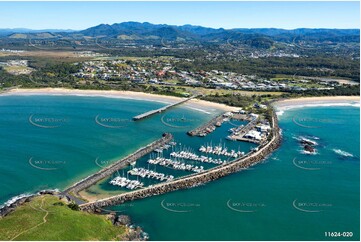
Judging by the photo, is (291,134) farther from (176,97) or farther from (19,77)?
(19,77)

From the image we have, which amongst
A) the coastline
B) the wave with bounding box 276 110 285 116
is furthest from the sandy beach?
the coastline

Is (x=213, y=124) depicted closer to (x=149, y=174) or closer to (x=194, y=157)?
(x=194, y=157)

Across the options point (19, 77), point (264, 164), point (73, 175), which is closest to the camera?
point (73, 175)

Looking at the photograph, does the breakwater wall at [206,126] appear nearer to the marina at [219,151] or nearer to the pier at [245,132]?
the pier at [245,132]

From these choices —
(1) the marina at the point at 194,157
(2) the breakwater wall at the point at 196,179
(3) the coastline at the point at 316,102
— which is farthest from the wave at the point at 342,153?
(3) the coastline at the point at 316,102

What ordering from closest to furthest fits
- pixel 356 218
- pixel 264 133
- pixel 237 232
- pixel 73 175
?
pixel 237 232, pixel 356 218, pixel 73 175, pixel 264 133

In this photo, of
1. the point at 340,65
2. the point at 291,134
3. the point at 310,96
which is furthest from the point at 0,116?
the point at 340,65
